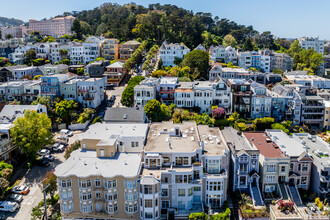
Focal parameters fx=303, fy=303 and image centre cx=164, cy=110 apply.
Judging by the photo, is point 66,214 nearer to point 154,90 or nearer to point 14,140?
point 14,140

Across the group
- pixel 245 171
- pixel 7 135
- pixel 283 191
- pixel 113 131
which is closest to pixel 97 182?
pixel 113 131

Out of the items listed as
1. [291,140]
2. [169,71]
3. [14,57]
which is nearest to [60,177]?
[291,140]

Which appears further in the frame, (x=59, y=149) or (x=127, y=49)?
(x=127, y=49)

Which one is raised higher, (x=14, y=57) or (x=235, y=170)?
(x=14, y=57)

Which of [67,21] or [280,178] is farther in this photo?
[67,21]

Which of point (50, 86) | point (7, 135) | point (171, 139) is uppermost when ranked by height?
point (50, 86)

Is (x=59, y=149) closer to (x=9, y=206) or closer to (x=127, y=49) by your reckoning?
(x=9, y=206)
